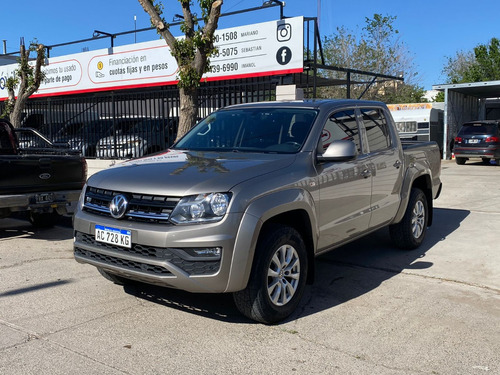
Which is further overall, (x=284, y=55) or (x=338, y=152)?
(x=284, y=55)

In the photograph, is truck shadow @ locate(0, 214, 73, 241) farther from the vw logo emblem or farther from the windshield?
the vw logo emblem

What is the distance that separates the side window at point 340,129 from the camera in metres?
4.99

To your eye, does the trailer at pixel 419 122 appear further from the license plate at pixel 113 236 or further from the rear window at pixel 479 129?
the license plate at pixel 113 236

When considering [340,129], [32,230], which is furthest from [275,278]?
[32,230]

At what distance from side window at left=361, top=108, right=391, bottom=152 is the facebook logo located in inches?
274

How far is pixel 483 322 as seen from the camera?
4344 mm

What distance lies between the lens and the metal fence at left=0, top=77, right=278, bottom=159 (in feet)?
44.2

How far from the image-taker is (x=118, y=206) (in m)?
4.11

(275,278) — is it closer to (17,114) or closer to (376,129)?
(376,129)

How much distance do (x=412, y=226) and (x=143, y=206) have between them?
3.86 meters

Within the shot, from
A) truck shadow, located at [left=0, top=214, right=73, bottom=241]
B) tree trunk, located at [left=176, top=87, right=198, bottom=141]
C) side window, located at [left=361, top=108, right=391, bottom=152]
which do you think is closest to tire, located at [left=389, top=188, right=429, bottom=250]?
side window, located at [left=361, top=108, right=391, bottom=152]

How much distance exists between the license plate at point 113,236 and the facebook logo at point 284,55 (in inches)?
372

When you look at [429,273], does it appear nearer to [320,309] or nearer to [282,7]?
[320,309]

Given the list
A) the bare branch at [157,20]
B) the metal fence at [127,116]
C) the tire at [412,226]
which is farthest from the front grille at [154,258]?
the metal fence at [127,116]
